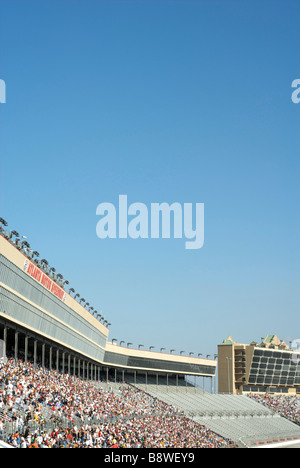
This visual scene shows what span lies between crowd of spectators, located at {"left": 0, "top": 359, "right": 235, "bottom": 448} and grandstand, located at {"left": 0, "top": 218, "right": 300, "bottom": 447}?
114 centimetres

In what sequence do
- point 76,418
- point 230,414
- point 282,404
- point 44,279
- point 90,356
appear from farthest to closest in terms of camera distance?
point 282,404, point 230,414, point 90,356, point 44,279, point 76,418

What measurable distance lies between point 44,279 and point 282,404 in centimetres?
6898

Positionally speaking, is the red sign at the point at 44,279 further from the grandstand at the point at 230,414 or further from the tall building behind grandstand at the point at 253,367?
the tall building behind grandstand at the point at 253,367

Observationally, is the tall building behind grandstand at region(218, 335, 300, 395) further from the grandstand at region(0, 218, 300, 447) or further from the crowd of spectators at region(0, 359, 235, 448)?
the crowd of spectators at region(0, 359, 235, 448)

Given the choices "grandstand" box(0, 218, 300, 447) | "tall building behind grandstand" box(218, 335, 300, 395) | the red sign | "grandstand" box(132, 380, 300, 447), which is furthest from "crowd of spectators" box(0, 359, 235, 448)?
"tall building behind grandstand" box(218, 335, 300, 395)

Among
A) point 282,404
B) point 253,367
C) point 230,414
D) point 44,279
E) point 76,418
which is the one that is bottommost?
point 282,404

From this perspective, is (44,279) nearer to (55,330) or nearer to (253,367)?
(55,330)

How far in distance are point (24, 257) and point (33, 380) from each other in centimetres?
922

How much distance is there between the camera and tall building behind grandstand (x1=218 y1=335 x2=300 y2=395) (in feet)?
354

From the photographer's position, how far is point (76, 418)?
134 ft

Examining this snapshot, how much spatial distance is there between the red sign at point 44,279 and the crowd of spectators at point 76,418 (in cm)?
686

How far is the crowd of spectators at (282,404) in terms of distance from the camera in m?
98.2

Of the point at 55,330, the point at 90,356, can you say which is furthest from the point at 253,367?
the point at 55,330

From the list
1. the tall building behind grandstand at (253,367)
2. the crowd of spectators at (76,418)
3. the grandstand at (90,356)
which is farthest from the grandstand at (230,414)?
the tall building behind grandstand at (253,367)
